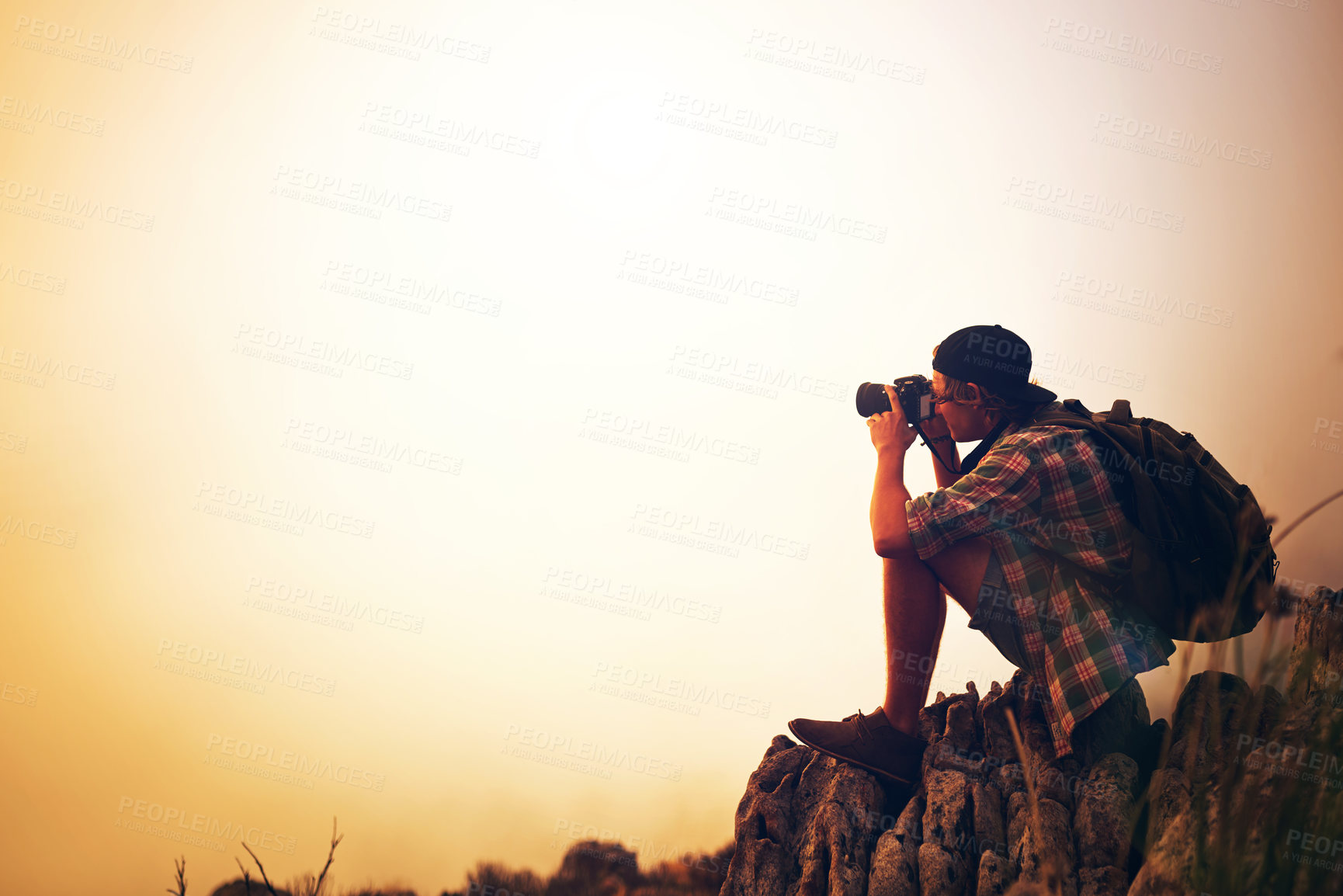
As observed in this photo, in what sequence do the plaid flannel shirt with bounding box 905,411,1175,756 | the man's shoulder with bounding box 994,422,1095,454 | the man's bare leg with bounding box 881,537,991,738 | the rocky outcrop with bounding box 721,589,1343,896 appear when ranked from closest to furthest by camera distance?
the rocky outcrop with bounding box 721,589,1343,896
the plaid flannel shirt with bounding box 905,411,1175,756
the man's shoulder with bounding box 994,422,1095,454
the man's bare leg with bounding box 881,537,991,738

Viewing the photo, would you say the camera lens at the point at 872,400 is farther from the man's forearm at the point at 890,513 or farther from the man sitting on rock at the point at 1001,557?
the man's forearm at the point at 890,513

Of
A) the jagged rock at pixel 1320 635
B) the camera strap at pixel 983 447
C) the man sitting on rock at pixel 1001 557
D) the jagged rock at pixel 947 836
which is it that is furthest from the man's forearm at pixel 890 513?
the jagged rock at pixel 1320 635

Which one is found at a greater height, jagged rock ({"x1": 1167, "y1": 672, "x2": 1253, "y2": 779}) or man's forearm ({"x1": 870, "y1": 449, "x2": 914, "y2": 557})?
man's forearm ({"x1": 870, "y1": 449, "x2": 914, "y2": 557})

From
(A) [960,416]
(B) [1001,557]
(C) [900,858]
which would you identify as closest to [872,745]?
(C) [900,858]

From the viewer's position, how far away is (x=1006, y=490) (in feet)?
8.32

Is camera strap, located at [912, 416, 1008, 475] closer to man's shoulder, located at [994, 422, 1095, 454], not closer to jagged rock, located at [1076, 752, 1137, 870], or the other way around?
man's shoulder, located at [994, 422, 1095, 454]

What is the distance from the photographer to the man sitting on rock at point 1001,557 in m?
2.49

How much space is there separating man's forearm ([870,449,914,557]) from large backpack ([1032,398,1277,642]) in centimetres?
64

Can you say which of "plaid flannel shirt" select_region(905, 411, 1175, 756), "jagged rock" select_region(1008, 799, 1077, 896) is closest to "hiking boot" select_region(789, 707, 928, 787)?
"jagged rock" select_region(1008, 799, 1077, 896)

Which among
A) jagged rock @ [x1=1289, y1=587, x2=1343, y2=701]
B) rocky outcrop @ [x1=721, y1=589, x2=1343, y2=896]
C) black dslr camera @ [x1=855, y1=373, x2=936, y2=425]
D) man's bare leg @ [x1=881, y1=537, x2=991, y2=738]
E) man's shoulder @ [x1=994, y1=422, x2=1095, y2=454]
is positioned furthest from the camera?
black dslr camera @ [x1=855, y1=373, x2=936, y2=425]

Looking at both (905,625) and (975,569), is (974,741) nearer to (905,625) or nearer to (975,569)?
(905,625)

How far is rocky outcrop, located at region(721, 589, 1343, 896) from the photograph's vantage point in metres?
1.99

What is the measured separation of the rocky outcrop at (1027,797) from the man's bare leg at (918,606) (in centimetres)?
29

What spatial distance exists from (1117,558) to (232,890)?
25.2ft
